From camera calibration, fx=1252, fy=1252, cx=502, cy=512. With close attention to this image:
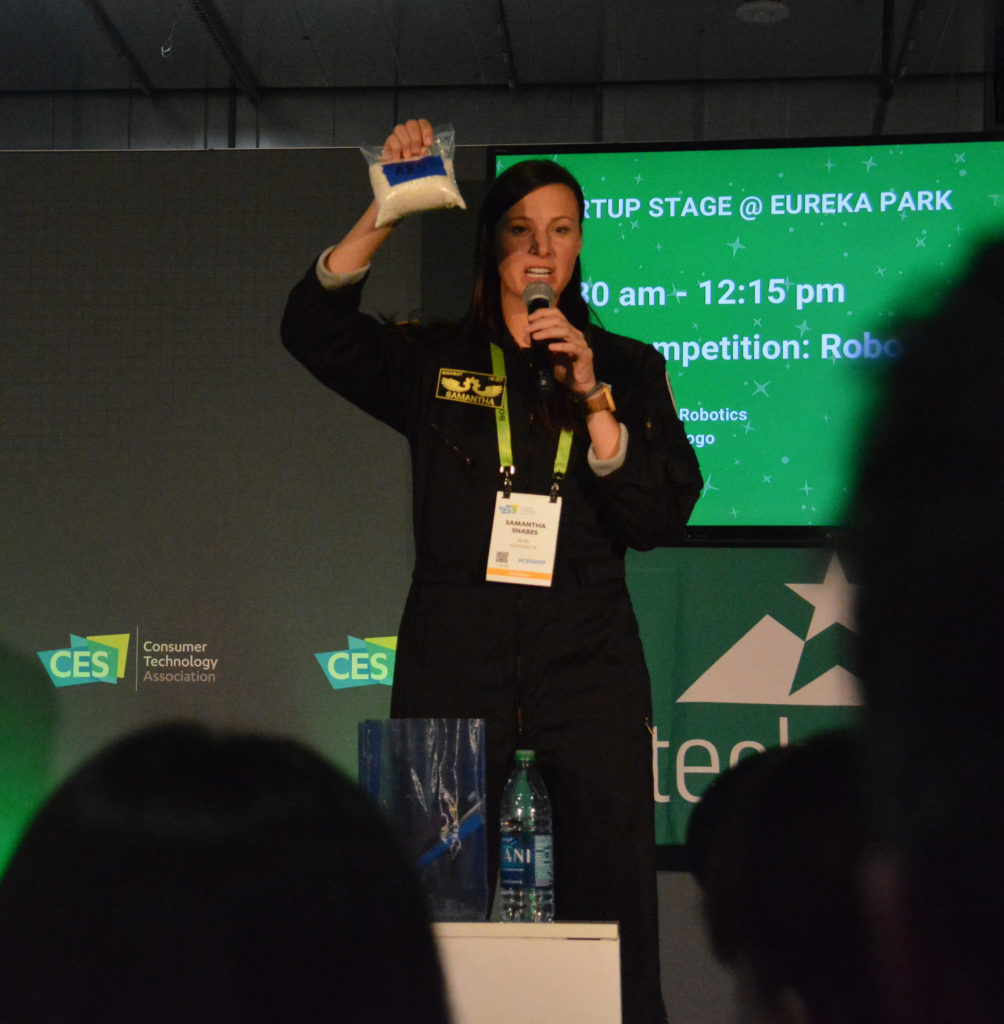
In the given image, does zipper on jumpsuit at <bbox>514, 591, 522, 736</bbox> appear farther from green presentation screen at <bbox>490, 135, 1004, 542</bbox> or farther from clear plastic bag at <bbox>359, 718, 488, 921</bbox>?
green presentation screen at <bbox>490, 135, 1004, 542</bbox>

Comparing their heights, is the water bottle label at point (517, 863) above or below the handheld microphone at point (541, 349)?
below

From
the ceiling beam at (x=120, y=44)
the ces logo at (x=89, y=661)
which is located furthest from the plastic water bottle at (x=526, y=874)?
the ceiling beam at (x=120, y=44)

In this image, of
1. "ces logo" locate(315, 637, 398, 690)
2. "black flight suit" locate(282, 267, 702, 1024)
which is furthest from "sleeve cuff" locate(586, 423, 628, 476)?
"ces logo" locate(315, 637, 398, 690)

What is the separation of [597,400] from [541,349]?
12 centimetres

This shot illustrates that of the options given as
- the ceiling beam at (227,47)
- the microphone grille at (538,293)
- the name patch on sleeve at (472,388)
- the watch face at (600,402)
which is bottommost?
the watch face at (600,402)

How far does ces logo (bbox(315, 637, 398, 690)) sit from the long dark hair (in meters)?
1.57

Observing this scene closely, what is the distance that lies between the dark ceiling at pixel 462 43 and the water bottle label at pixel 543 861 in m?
5.30

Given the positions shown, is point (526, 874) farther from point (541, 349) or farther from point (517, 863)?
point (541, 349)

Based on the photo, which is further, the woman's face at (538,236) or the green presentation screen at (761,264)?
the green presentation screen at (761,264)

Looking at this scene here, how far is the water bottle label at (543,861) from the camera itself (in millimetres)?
1477

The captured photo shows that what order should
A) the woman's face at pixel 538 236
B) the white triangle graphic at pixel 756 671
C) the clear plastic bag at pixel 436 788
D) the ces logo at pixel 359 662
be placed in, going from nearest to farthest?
the clear plastic bag at pixel 436 788 → the woman's face at pixel 538 236 → the white triangle graphic at pixel 756 671 → the ces logo at pixel 359 662

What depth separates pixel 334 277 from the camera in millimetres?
1962

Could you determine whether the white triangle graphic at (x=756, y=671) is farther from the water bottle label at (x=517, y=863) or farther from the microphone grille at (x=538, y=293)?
the water bottle label at (x=517, y=863)

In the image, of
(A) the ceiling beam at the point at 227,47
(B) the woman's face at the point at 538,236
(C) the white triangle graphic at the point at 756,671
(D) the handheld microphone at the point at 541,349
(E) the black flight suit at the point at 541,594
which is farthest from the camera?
(A) the ceiling beam at the point at 227,47
